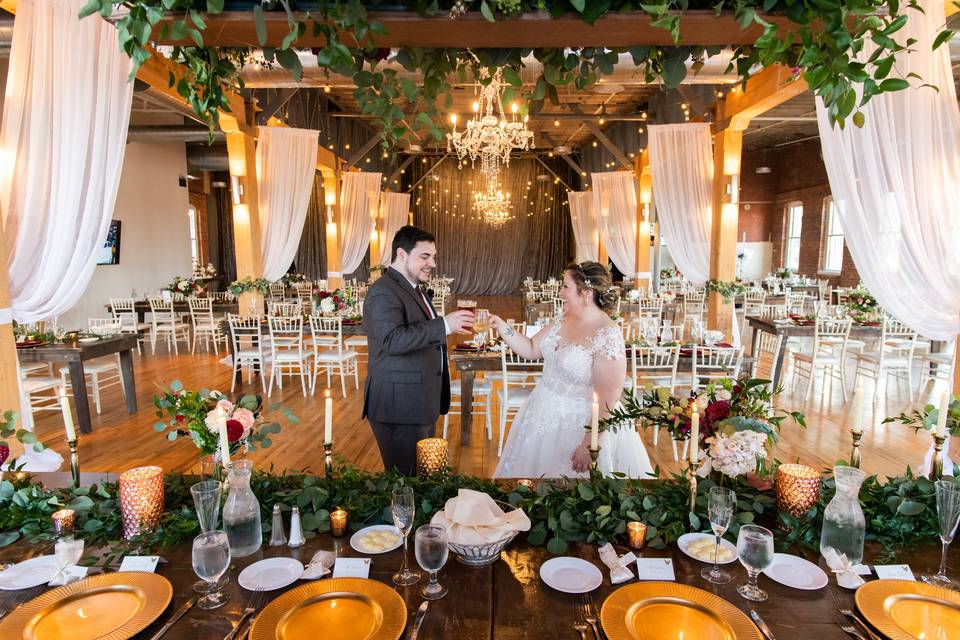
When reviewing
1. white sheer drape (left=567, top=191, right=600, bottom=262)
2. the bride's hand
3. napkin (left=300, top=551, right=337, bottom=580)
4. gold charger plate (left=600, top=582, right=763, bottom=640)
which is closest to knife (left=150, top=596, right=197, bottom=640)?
napkin (left=300, top=551, right=337, bottom=580)

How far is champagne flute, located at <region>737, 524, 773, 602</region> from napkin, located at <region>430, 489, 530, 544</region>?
0.55 meters

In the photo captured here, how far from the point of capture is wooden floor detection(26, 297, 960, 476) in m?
4.33

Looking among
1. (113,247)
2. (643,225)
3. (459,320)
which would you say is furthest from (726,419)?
(113,247)

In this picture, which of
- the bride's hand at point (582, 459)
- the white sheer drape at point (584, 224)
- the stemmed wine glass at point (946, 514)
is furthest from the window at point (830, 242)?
the stemmed wine glass at point (946, 514)

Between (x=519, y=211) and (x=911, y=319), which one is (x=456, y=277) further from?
(x=911, y=319)

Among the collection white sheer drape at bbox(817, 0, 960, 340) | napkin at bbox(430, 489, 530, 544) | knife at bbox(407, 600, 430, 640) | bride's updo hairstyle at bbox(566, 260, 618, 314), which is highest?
white sheer drape at bbox(817, 0, 960, 340)

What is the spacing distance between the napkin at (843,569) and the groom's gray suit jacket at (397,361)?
164cm

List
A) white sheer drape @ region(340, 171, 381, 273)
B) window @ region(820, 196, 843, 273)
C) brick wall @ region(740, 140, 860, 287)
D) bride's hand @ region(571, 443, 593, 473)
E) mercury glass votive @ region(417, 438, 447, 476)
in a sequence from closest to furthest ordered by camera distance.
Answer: mercury glass votive @ region(417, 438, 447, 476) < bride's hand @ region(571, 443, 593, 473) < white sheer drape @ region(340, 171, 381, 273) < window @ region(820, 196, 843, 273) < brick wall @ region(740, 140, 860, 287)

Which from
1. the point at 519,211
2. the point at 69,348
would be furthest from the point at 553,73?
the point at 519,211

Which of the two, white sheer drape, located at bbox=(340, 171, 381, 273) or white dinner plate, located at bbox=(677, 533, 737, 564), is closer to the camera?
white dinner plate, located at bbox=(677, 533, 737, 564)

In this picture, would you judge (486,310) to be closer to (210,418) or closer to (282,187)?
(210,418)

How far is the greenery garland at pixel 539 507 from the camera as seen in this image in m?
1.62

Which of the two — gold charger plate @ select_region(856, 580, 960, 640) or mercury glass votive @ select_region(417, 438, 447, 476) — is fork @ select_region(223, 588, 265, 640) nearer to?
mercury glass votive @ select_region(417, 438, 447, 476)

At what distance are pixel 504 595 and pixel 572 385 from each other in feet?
6.14
